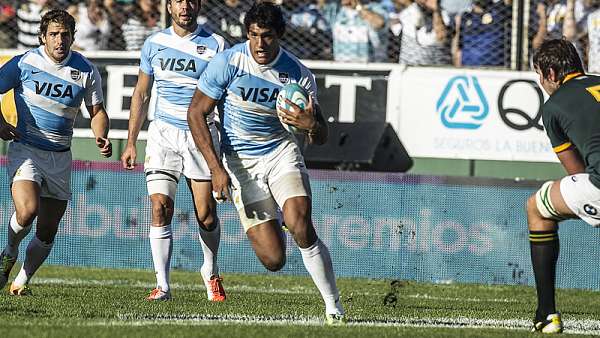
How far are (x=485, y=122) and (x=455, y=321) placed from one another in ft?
22.9

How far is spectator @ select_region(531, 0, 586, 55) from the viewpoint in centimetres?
1609

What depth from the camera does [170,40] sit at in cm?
1100

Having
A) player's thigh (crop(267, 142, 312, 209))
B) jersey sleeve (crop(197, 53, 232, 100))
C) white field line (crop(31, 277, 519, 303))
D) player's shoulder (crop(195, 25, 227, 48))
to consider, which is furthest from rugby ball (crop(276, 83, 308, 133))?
white field line (crop(31, 277, 519, 303))

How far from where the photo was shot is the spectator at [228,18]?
1659 cm

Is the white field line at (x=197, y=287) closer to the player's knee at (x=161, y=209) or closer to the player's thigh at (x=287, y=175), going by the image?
the player's knee at (x=161, y=209)

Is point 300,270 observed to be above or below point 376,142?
below

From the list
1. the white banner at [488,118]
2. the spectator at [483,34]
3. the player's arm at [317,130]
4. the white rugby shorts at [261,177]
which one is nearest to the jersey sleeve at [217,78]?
the white rugby shorts at [261,177]

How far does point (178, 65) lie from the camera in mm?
10891

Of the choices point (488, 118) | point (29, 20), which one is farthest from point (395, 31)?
point (29, 20)

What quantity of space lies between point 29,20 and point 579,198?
10.8 metres

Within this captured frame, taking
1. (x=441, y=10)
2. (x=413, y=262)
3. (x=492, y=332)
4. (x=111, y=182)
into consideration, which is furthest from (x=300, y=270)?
(x=492, y=332)

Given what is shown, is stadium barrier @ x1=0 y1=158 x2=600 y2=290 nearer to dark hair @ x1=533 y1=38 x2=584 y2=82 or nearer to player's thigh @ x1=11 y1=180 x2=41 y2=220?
player's thigh @ x1=11 y1=180 x2=41 y2=220

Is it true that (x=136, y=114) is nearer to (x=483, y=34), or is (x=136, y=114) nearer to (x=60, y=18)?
(x=60, y=18)

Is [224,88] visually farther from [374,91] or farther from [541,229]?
[374,91]
